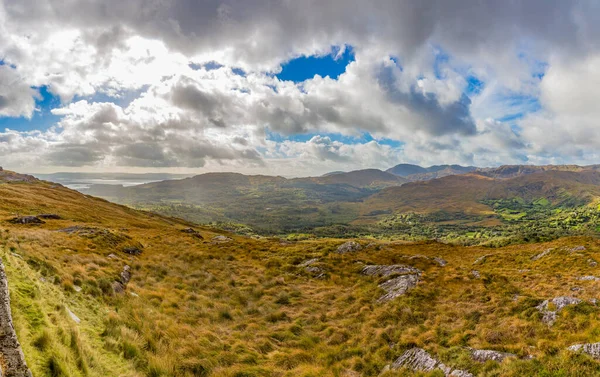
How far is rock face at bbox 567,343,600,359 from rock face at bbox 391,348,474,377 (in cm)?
461

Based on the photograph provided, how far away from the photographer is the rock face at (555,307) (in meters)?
15.0

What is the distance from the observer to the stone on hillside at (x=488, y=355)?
1152cm

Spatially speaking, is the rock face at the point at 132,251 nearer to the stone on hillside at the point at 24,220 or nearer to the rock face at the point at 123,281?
the rock face at the point at 123,281

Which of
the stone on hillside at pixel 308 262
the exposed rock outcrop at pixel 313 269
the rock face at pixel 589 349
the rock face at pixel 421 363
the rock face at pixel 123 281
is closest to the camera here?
the rock face at pixel 589 349

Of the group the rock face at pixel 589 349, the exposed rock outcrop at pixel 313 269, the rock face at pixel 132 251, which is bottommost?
the exposed rock outcrop at pixel 313 269

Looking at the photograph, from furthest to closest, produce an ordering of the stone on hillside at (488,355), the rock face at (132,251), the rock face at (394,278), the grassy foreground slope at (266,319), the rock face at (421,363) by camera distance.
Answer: the rock face at (132,251)
the rock face at (394,278)
the stone on hillside at (488,355)
the rock face at (421,363)
the grassy foreground slope at (266,319)

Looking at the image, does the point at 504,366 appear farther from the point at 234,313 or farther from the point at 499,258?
the point at 499,258

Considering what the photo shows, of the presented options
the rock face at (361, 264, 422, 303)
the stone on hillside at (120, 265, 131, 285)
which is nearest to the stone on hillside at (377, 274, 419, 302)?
the rock face at (361, 264, 422, 303)

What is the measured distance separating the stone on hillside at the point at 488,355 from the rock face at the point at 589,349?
90.9 inches

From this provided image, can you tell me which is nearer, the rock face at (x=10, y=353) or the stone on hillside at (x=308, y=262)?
the rock face at (x=10, y=353)

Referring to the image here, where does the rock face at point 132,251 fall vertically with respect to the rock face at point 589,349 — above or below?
below

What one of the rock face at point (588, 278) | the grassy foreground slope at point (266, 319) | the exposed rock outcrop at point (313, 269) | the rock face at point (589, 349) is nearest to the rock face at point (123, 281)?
the grassy foreground slope at point (266, 319)

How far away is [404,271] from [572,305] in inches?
544

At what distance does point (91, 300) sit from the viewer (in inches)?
538
